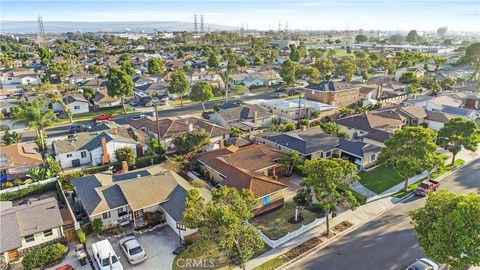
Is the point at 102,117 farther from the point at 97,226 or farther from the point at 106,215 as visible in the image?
the point at 97,226

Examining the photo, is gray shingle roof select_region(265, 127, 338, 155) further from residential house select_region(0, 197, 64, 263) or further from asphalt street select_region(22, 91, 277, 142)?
asphalt street select_region(22, 91, 277, 142)

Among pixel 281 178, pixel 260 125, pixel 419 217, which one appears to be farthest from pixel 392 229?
pixel 260 125

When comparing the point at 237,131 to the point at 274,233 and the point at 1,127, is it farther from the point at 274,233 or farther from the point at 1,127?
the point at 1,127

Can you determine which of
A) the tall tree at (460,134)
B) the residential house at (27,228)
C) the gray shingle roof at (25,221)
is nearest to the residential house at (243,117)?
the tall tree at (460,134)

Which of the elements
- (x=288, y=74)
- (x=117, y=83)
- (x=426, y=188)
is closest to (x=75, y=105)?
(x=117, y=83)

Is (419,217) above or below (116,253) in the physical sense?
above

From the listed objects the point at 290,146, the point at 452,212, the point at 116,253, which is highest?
the point at 452,212
